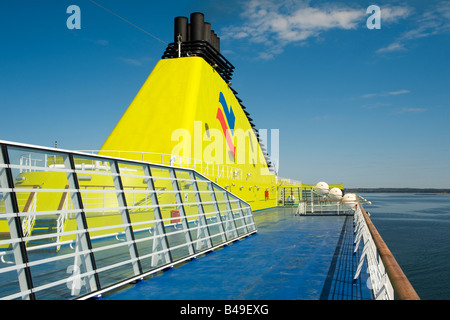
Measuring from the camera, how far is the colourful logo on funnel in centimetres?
2258

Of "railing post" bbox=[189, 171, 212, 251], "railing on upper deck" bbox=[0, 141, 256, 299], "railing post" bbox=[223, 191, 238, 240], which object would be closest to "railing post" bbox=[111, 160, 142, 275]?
"railing on upper deck" bbox=[0, 141, 256, 299]

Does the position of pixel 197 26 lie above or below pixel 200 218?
above

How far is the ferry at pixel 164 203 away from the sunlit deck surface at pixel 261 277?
74 millimetres

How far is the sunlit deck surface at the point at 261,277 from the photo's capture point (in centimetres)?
467

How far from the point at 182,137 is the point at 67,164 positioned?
13377mm

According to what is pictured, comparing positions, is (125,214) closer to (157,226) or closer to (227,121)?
(157,226)

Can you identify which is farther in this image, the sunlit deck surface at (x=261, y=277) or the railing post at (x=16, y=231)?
the sunlit deck surface at (x=261, y=277)

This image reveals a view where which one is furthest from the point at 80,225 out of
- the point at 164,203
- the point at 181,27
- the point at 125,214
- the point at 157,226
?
the point at 181,27

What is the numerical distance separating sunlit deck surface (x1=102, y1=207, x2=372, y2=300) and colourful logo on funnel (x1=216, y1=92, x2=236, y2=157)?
14487mm

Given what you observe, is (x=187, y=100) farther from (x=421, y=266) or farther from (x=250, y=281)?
(x=250, y=281)

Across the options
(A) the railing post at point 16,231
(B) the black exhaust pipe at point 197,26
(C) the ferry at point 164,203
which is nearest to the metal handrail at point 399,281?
(C) the ferry at point 164,203

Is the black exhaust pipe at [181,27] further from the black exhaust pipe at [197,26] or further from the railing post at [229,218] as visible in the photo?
the railing post at [229,218]

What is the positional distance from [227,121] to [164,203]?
1112 centimetres

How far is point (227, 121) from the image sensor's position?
23.8 metres
